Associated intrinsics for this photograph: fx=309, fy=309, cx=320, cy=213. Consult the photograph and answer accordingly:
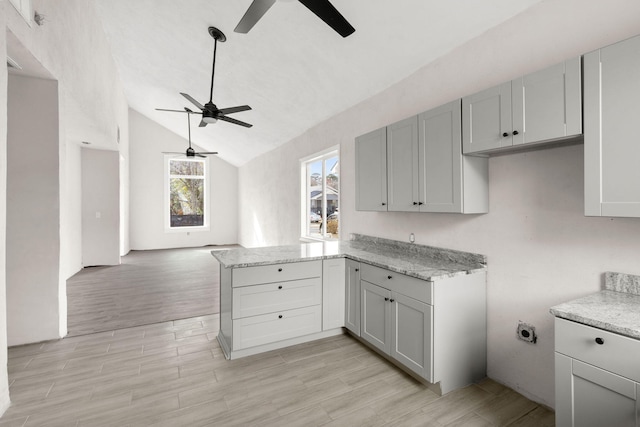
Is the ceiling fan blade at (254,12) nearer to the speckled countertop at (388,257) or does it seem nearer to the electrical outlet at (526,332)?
the speckled countertop at (388,257)

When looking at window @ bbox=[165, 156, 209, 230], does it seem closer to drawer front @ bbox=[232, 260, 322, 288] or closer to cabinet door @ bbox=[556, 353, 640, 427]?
drawer front @ bbox=[232, 260, 322, 288]

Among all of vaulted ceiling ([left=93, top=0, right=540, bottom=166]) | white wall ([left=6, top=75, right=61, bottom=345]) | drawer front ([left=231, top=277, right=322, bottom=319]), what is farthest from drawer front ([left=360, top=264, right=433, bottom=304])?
white wall ([left=6, top=75, right=61, bottom=345])

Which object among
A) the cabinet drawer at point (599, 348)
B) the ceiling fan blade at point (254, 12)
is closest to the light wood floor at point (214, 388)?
the cabinet drawer at point (599, 348)

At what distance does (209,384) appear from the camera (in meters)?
2.31

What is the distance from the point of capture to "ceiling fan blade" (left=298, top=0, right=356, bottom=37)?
176 cm

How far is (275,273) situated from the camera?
2734mm

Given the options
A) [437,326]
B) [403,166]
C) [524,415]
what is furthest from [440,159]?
[524,415]

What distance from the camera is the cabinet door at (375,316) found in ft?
8.27

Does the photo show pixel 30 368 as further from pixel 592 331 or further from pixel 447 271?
pixel 592 331

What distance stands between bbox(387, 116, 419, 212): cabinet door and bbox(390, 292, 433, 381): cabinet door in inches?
31.0

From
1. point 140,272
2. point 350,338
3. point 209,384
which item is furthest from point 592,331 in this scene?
point 140,272

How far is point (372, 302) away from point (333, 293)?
0.46 meters

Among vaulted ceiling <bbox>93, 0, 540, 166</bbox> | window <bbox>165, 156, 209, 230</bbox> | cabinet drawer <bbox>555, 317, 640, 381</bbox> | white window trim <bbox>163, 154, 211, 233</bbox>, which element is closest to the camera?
cabinet drawer <bbox>555, 317, 640, 381</bbox>

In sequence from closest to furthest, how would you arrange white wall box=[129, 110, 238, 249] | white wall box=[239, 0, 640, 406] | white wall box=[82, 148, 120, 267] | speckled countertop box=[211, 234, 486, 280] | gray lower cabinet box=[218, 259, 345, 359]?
white wall box=[239, 0, 640, 406] → speckled countertop box=[211, 234, 486, 280] → gray lower cabinet box=[218, 259, 345, 359] → white wall box=[82, 148, 120, 267] → white wall box=[129, 110, 238, 249]
